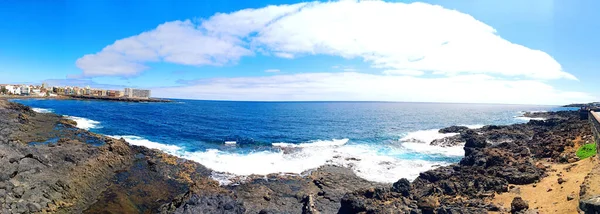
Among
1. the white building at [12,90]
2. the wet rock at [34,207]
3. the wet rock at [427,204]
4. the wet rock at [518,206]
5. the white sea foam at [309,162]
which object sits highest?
the white building at [12,90]

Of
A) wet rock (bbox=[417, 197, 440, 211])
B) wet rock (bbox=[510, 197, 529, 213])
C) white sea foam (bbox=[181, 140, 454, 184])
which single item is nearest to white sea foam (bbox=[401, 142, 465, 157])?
white sea foam (bbox=[181, 140, 454, 184])

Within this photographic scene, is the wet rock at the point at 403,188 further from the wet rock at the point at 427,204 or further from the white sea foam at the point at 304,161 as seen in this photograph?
the white sea foam at the point at 304,161

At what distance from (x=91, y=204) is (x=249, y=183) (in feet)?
A: 34.7

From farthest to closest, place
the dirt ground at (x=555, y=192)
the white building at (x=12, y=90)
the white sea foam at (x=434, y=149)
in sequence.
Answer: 1. the white building at (x=12, y=90)
2. the white sea foam at (x=434, y=149)
3. the dirt ground at (x=555, y=192)

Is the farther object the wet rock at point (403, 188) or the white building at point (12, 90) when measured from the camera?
the white building at point (12, 90)

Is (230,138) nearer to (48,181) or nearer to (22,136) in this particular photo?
(22,136)

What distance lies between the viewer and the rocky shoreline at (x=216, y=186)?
16.9 metres

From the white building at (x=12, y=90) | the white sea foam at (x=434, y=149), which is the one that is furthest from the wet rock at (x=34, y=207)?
the white building at (x=12, y=90)

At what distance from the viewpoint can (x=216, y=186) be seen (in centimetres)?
2191

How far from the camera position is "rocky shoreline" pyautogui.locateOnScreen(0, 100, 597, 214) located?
664 inches

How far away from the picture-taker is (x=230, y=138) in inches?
1876

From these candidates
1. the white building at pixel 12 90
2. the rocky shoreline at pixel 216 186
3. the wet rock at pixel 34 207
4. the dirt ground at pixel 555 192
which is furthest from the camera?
the white building at pixel 12 90

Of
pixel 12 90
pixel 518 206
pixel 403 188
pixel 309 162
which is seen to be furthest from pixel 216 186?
pixel 12 90

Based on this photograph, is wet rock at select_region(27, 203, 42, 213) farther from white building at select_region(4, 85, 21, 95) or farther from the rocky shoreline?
white building at select_region(4, 85, 21, 95)
